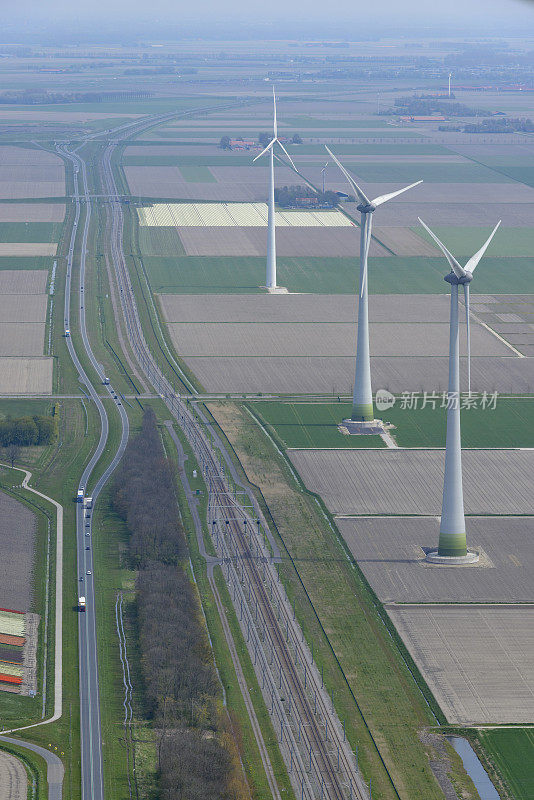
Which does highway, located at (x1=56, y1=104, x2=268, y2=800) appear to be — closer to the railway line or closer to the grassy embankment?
the railway line

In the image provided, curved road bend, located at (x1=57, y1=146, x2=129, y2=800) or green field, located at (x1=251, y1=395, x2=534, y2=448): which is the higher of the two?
green field, located at (x1=251, y1=395, x2=534, y2=448)

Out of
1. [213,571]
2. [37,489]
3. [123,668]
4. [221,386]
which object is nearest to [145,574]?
[213,571]

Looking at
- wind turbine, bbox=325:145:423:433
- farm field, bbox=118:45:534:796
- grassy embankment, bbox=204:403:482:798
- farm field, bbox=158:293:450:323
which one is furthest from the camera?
farm field, bbox=158:293:450:323

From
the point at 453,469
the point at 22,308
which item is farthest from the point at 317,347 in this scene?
the point at 453,469

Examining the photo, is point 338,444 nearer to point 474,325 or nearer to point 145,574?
point 145,574

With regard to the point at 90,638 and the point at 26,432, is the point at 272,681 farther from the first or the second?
the point at 26,432

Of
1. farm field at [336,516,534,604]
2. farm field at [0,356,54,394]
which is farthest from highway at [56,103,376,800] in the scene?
farm field at [0,356,54,394]
